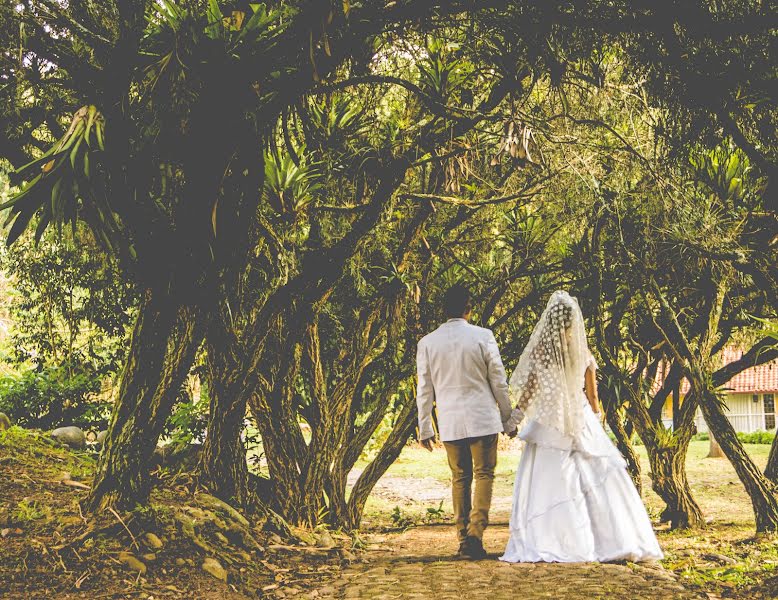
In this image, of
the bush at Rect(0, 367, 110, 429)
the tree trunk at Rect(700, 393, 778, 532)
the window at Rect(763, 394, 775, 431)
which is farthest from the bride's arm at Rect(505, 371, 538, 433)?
the window at Rect(763, 394, 775, 431)

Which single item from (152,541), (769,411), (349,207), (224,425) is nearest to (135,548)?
(152,541)

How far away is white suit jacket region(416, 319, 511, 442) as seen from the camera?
6039 mm

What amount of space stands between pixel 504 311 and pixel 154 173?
6.26m

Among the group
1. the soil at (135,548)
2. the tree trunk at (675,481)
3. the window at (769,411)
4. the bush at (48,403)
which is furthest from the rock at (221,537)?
the window at (769,411)

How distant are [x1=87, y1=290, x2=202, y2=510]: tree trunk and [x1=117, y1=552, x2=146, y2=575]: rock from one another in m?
0.49

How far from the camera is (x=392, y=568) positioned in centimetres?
598

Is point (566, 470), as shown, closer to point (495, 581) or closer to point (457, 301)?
point (495, 581)

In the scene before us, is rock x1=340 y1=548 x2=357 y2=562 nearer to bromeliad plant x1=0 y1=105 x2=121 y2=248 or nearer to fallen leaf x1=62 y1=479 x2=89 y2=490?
fallen leaf x1=62 y1=479 x2=89 y2=490

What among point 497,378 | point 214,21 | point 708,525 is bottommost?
point 708,525

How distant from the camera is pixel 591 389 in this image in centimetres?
666

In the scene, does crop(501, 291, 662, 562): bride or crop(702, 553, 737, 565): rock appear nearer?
crop(501, 291, 662, 562): bride

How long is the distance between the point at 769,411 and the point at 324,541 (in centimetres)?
4266

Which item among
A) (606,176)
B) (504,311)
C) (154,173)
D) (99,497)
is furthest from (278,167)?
(504,311)

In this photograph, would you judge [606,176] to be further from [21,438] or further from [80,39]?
[21,438]
